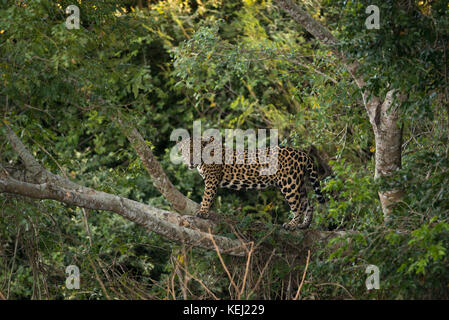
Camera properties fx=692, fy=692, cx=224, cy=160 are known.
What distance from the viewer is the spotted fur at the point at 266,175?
7395mm

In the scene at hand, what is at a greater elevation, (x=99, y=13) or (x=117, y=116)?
(x=99, y=13)

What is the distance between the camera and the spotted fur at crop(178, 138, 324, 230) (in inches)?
291

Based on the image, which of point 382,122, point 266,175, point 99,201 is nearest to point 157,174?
point 266,175

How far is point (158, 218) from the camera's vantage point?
6512mm

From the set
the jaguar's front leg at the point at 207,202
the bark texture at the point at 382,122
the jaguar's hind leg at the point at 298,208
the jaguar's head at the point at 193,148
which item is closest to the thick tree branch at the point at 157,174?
the jaguar's front leg at the point at 207,202

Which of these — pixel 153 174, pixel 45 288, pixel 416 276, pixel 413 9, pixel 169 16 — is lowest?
pixel 45 288

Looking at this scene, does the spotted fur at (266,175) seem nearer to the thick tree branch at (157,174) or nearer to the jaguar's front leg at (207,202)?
the jaguar's front leg at (207,202)

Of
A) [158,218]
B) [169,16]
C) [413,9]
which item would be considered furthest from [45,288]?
[169,16]

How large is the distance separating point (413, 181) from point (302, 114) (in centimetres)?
373

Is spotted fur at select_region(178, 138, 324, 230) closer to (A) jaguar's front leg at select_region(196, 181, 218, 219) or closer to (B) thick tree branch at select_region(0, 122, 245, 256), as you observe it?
(A) jaguar's front leg at select_region(196, 181, 218, 219)

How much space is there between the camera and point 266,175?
7.47 m

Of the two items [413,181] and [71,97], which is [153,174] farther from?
[413,181]

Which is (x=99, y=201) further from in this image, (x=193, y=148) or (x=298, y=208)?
(x=298, y=208)

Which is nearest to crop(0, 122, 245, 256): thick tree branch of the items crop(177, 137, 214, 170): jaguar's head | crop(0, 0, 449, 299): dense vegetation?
crop(0, 0, 449, 299): dense vegetation
